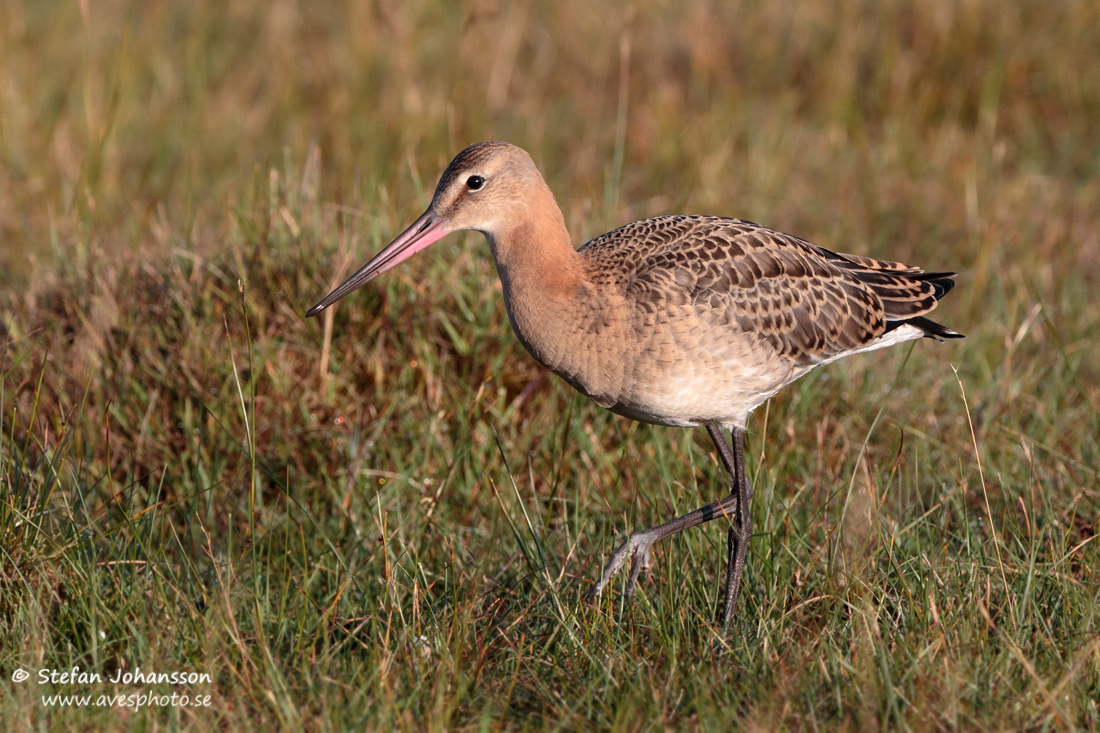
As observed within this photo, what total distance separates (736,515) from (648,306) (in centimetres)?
77

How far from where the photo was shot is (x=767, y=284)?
4.08 metres

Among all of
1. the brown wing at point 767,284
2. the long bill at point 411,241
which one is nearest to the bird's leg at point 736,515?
the brown wing at point 767,284

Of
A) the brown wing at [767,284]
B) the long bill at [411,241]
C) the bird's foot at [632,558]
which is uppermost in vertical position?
the long bill at [411,241]

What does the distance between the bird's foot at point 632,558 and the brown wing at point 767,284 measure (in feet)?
2.38

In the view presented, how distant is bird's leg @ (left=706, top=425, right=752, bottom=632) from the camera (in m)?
3.61

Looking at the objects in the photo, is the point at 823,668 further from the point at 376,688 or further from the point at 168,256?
the point at 168,256

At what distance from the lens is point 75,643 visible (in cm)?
334

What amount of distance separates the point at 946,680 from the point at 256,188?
3402 mm

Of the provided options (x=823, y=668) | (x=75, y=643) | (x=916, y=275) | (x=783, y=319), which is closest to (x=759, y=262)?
(x=783, y=319)

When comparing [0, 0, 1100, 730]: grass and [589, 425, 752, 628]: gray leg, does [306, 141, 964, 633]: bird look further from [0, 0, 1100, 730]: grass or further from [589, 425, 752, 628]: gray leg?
[0, 0, 1100, 730]: grass

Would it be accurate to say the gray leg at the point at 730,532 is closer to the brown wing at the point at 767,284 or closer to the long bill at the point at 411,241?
the brown wing at the point at 767,284

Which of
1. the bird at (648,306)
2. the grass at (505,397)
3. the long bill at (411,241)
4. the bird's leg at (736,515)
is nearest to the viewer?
the grass at (505,397)

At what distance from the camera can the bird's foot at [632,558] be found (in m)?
3.64

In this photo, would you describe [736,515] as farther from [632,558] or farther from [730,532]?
[632,558]
